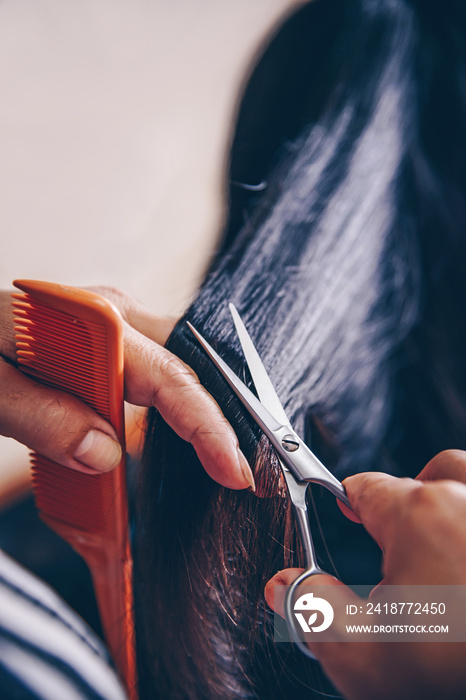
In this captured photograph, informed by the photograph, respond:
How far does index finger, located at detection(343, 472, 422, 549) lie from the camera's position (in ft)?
1.14

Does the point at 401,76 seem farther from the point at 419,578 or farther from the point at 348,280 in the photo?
the point at 419,578

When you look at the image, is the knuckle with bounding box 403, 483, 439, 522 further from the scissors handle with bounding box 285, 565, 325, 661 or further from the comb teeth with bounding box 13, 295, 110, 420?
the comb teeth with bounding box 13, 295, 110, 420

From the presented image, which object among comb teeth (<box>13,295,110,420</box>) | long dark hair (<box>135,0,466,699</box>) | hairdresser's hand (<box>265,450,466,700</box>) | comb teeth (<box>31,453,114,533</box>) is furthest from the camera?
long dark hair (<box>135,0,466,699</box>)

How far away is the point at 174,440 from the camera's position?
0.51 metres

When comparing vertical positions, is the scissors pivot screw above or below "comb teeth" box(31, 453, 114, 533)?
above

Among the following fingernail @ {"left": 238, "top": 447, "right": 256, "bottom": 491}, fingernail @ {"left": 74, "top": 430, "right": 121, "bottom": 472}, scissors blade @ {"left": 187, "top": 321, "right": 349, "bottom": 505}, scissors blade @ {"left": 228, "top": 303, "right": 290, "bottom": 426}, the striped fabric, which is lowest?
the striped fabric

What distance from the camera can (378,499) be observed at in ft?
1.18

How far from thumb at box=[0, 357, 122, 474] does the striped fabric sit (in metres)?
0.12

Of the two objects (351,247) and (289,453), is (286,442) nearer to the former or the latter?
(289,453)

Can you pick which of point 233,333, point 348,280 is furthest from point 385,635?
point 348,280

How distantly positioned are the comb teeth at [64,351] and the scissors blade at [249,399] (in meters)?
0.13

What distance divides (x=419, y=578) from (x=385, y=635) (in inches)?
2.0

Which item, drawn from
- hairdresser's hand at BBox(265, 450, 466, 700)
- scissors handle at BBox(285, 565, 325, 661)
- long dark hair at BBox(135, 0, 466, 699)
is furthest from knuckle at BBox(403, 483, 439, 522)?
long dark hair at BBox(135, 0, 466, 699)

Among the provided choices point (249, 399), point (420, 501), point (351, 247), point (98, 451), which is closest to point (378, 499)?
point (420, 501)
